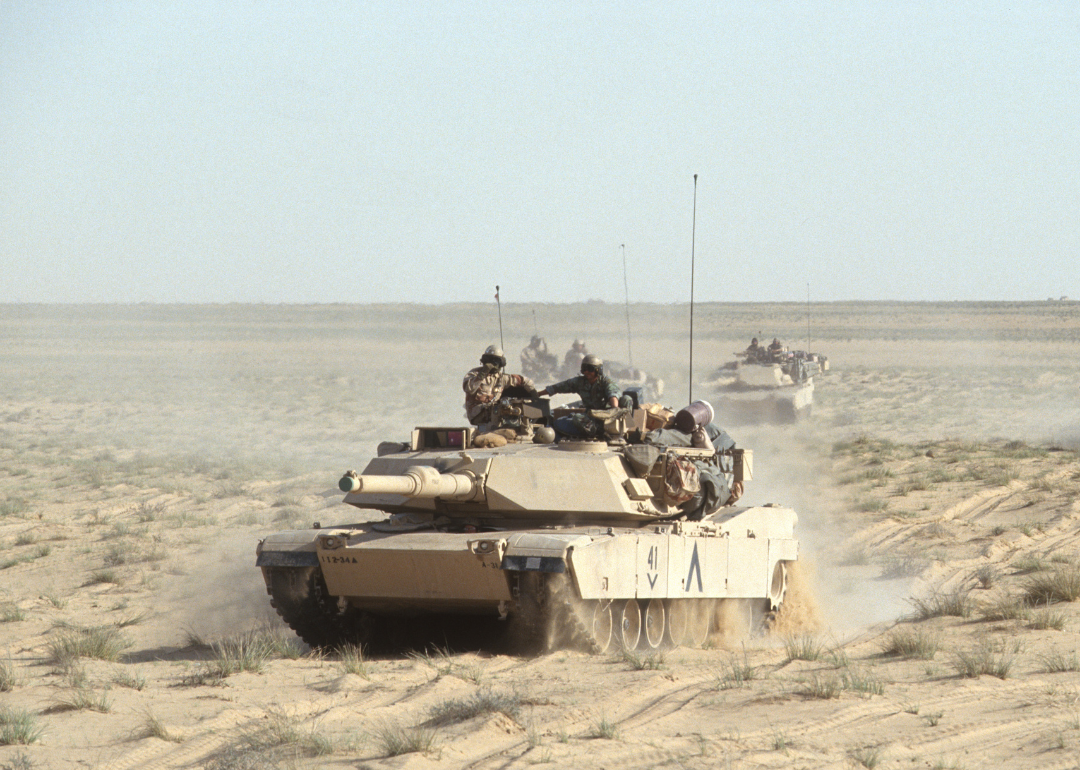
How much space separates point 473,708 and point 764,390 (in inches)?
1033

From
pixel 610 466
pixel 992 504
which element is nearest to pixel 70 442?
pixel 992 504

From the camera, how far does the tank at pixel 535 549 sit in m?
10.5

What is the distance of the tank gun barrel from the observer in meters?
10.5

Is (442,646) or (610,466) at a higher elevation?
(610,466)

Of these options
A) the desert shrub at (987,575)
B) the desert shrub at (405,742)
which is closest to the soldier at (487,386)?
the desert shrub at (987,575)

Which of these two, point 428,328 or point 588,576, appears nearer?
point 588,576

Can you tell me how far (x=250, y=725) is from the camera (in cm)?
820

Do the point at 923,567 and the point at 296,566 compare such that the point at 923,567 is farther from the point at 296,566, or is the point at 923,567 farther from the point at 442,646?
the point at 296,566

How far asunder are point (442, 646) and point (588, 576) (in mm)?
2303

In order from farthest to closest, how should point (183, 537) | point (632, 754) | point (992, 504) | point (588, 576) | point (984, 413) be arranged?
point (984, 413), point (992, 504), point (183, 537), point (588, 576), point (632, 754)

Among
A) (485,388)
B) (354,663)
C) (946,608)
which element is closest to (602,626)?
(354,663)

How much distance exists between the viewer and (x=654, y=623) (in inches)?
467

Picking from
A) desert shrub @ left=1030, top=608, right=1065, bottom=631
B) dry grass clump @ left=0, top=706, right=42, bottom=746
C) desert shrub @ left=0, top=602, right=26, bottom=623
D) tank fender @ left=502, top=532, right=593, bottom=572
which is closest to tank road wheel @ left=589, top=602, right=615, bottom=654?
tank fender @ left=502, top=532, right=593, bottom=572

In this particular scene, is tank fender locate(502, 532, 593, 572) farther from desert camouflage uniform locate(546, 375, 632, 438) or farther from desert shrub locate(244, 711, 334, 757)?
desert shrub locate(244, 711, 334, 757)
